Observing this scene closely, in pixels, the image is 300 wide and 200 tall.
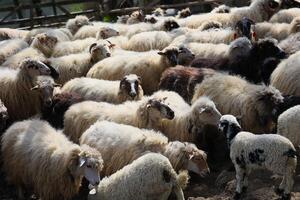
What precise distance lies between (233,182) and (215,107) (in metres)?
1.28

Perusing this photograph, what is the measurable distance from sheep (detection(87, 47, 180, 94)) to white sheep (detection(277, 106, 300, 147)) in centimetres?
329

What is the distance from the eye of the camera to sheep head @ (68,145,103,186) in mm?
5766

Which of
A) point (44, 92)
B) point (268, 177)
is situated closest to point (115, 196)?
point (268, 177)

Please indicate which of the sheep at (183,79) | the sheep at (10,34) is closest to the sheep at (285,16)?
the sheep at (183,79)

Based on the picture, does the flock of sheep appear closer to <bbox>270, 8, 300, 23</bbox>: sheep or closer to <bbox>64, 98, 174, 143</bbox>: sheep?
<bbox>64, 98, 174, 143</bbox>: sheep

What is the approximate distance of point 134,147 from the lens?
631 cm

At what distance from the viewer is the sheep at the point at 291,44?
8.71 metres

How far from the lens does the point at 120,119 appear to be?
23.7 ft

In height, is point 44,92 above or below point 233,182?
above

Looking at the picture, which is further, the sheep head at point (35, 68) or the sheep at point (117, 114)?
the sheep head at point (35, 68)

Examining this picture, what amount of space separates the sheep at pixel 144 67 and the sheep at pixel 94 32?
2.41 meters

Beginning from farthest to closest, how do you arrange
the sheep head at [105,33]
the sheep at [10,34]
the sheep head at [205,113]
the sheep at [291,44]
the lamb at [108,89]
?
the sheep at [10,34] → the sheep head at [105,33] → the sheep at [291,44] → the lamb at [108,89] → the sheep head at [205,113]

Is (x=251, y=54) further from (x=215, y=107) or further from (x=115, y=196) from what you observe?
(x=115, y=196)

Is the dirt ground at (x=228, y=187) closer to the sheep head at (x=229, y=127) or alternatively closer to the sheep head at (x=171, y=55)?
the sheep head at (x=229, y=127)
